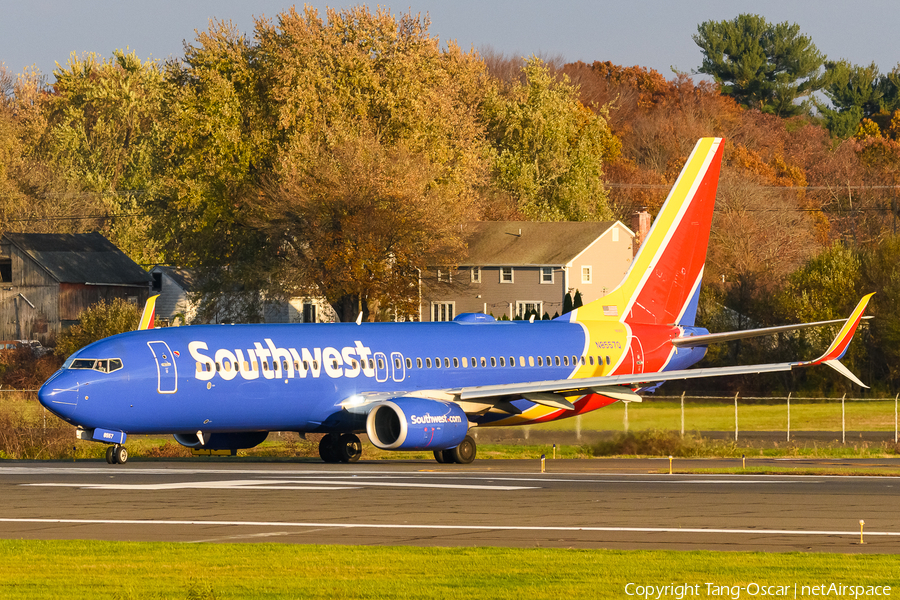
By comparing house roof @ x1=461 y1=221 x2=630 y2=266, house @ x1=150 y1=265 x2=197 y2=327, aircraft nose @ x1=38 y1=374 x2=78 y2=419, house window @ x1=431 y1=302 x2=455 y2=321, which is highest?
house roof @ x1=461 y1=221 x2=630 y2=266

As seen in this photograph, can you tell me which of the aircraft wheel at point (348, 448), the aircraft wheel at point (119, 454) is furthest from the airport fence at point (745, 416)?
the aircraft wheel at point (119, 454)

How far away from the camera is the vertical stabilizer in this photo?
43.0 m

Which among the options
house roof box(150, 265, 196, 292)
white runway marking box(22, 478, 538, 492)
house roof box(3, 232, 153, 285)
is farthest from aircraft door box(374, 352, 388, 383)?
house roof box(3, 232, 153, 285)

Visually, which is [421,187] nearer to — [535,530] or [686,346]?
[686,346]

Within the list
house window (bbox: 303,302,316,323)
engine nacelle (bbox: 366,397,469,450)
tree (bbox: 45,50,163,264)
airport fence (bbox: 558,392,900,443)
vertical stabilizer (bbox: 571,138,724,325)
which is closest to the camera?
engine nacelle (bbox: 366,397,469,450)

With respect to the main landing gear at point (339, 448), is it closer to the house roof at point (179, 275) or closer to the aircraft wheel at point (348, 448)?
the aircraft wheel at point (348, 448)

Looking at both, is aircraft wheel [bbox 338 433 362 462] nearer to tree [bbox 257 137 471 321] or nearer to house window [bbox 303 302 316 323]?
tree [bbox 257 137 471 321]

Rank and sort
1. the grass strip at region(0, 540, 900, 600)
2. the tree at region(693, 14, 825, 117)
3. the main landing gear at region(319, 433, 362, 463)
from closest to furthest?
1. the grass strip at region(0, 540, 900, 600)
2. the main landing gear at region(319, 433, 362, 463)
3. the tree at region(693, 14, 825, 117)

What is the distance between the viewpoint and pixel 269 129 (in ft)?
279

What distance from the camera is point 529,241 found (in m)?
94.2

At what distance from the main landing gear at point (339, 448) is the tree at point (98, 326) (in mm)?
41327

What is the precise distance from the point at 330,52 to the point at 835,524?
223 feet

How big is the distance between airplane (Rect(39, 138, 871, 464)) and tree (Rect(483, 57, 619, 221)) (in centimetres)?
6326

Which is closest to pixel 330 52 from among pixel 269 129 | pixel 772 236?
pixel 269 129
